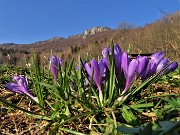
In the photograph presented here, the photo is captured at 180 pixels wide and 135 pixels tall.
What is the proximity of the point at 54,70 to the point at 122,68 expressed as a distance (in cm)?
27

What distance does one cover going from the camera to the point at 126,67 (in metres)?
0.87

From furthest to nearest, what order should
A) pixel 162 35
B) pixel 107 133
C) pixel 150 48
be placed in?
pixel 162 35 → pixel 150 48 → pixel 107 133

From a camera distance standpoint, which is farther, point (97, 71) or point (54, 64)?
point (54, 64)

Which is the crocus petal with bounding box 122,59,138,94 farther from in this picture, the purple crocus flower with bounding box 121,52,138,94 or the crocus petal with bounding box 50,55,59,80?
the crocus petal with bounding box 50,55,59,80

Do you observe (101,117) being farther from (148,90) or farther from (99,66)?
(148,90)

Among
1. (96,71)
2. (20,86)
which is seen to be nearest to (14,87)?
(20,86)

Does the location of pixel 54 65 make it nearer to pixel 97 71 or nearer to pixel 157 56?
pixel 97 71

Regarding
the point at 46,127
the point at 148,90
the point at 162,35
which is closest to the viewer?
the point at 46,127

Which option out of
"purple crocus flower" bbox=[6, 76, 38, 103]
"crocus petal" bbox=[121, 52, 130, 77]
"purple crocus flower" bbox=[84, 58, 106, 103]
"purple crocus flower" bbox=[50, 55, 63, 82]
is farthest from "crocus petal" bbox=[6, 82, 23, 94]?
"crocus petal" bbox=[121, 52, 130, 77]

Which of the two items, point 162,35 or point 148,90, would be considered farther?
point 162,35

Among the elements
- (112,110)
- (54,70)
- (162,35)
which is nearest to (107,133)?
(112,110)

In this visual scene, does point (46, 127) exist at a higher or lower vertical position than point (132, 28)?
lower

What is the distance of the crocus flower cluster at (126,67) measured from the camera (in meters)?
0.86

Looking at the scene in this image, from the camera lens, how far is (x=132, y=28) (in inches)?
822
